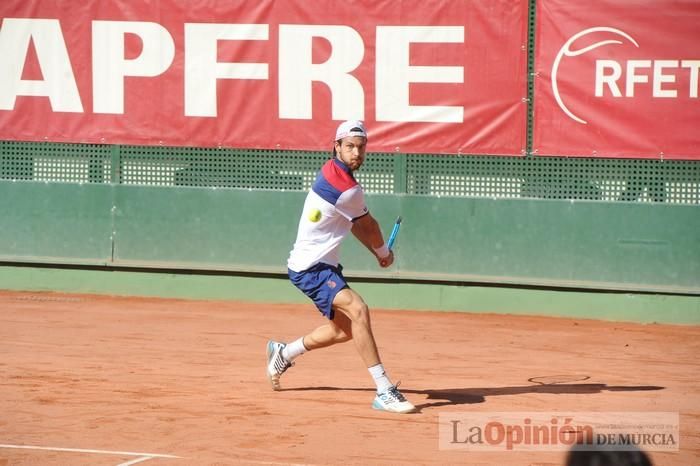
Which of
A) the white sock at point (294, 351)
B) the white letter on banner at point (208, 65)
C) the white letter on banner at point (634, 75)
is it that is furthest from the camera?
the white letter on banner at point (208, 65)

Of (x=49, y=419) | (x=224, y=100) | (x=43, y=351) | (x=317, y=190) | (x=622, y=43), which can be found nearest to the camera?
(x=49, y=419)

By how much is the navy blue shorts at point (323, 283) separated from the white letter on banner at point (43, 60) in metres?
6.78

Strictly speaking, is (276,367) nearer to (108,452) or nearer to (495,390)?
(495,390)

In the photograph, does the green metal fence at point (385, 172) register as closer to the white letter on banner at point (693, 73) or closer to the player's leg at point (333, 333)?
the white letter on banner at point (693, 73)

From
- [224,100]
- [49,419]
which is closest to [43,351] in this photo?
[49,419]

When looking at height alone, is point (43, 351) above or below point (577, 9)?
below

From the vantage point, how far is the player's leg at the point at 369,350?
7973 mm

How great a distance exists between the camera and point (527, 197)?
43.0 ft

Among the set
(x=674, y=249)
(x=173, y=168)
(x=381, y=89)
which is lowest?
(x=674, y=249)

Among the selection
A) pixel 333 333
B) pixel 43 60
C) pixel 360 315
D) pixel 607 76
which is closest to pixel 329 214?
pixel 360 315

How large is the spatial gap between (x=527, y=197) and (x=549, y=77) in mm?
1326

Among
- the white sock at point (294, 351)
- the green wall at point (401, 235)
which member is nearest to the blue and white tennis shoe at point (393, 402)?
the white sock at point (294, 351)

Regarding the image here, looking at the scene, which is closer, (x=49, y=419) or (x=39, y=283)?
(x=49, y=419)

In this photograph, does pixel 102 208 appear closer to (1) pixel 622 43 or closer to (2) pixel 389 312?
(2) pixel 389 312
